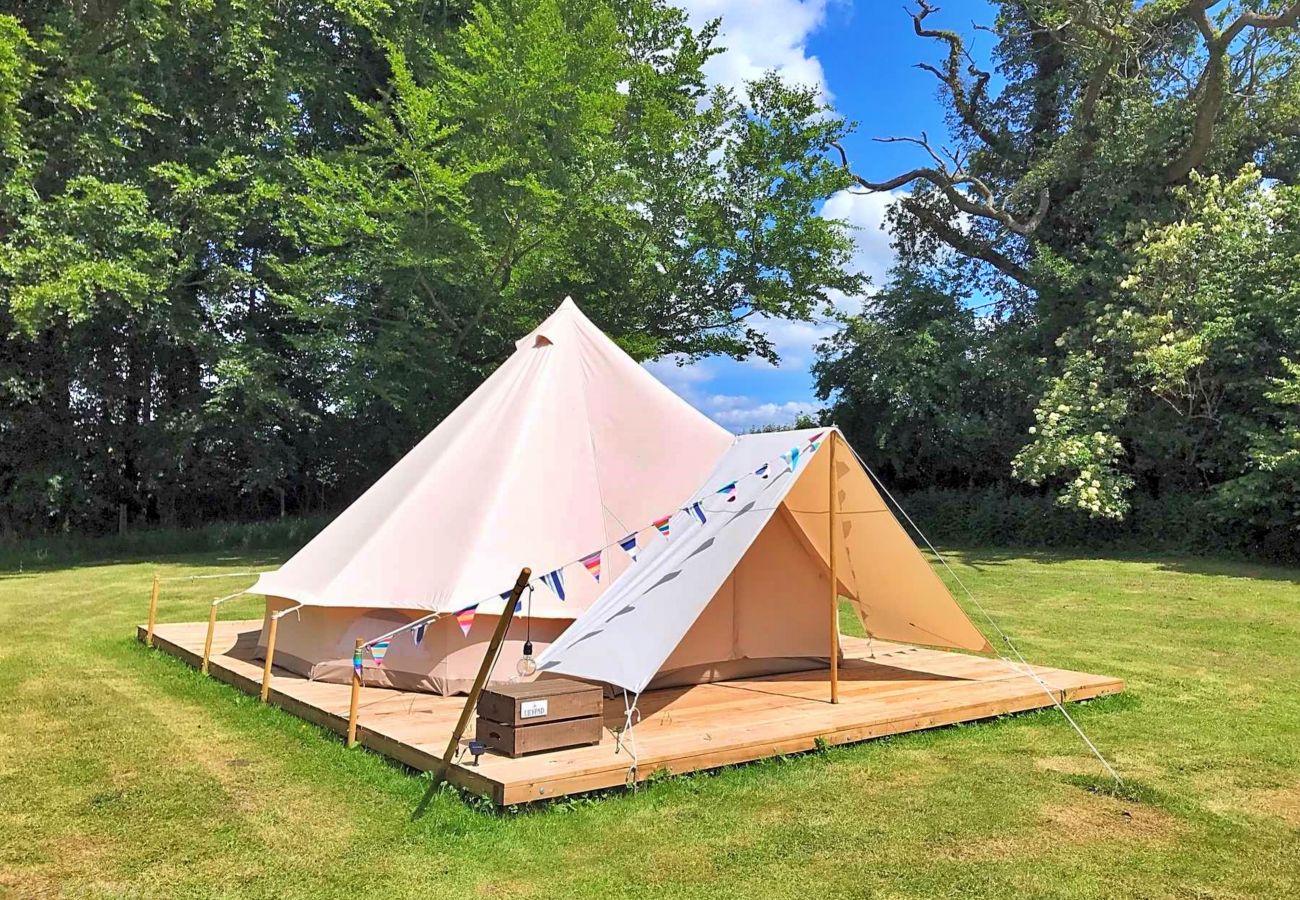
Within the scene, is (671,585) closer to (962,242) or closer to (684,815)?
(684,815)

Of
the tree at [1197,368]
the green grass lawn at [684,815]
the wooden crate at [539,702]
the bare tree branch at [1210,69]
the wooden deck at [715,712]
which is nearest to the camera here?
the green grass lawn at [684,815]

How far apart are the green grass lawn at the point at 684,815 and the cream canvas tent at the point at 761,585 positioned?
846 mm

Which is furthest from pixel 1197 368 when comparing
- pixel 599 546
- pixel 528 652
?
pixel 528 652

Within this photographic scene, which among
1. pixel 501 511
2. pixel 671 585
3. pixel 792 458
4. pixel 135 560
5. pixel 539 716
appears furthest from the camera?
pixel 135 560

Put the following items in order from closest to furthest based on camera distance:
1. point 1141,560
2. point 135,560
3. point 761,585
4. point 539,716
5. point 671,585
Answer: point 539,716
point 671,585
point 761,585
point 1141,560
point 135,560

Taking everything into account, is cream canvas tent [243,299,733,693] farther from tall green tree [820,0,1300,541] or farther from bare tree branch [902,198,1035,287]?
bare tree branch [902,198,1035,287]

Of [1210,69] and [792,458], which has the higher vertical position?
[1210,69]

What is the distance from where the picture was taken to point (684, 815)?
419 centimetres

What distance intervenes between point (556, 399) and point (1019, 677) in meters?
3.92

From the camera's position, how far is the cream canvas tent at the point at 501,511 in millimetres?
6098

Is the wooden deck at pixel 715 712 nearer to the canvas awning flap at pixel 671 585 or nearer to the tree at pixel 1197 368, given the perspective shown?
the canvas awning flap at pixel 671 585

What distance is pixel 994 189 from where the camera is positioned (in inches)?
829

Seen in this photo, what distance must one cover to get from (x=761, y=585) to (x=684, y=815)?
2.83 metres

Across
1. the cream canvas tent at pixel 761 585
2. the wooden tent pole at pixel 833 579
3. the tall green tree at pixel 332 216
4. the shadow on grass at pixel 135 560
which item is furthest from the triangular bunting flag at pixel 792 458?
the shadow on grass at pixel 135 560
